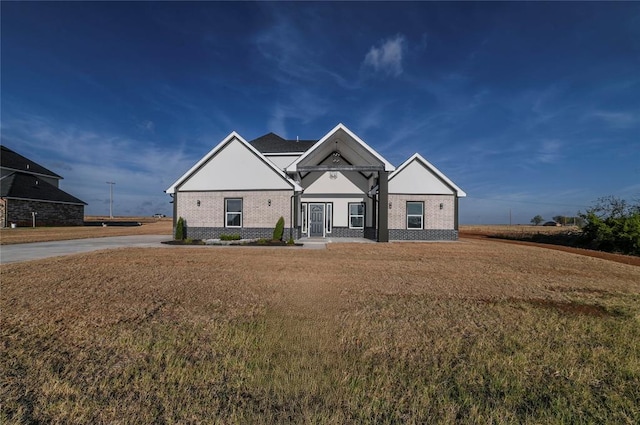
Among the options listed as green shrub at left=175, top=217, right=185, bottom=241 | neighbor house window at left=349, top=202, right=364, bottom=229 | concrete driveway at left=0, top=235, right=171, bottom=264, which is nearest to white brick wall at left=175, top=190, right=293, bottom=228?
green shrub at left=175, top=217, right=185, bottom=241

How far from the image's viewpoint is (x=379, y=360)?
3186mm

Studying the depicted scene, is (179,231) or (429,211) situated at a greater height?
(429,211)

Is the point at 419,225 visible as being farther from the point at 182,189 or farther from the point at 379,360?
the point at 379,360

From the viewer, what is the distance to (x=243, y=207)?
59.3ft

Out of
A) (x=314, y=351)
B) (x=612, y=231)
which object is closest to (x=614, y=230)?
(x=612, y=231)

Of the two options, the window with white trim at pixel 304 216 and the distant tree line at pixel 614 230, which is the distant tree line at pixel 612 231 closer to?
the distant tree line at pixel 614 230

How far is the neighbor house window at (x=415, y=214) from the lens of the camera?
20219 mm

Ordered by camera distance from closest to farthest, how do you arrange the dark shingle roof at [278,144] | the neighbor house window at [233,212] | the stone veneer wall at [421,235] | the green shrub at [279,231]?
the green shrub at [279,231]
the neighbor house window at [233,212]
the stone veneer wall at [421,235]
the dark shingle roof at [278,144]

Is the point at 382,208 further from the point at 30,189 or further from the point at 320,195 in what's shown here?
the point at 30,189

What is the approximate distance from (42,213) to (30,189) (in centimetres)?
325

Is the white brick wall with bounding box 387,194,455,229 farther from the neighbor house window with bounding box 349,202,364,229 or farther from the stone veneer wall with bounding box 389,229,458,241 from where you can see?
the neighbor house window with bounding box 349,202,364,229

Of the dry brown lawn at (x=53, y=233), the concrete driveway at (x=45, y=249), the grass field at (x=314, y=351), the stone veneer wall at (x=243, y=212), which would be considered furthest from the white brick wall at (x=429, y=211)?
the dry brown lawn at (x=53, y=233)

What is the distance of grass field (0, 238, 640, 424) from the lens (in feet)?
7.84

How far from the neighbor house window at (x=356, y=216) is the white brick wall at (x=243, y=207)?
208 inches
